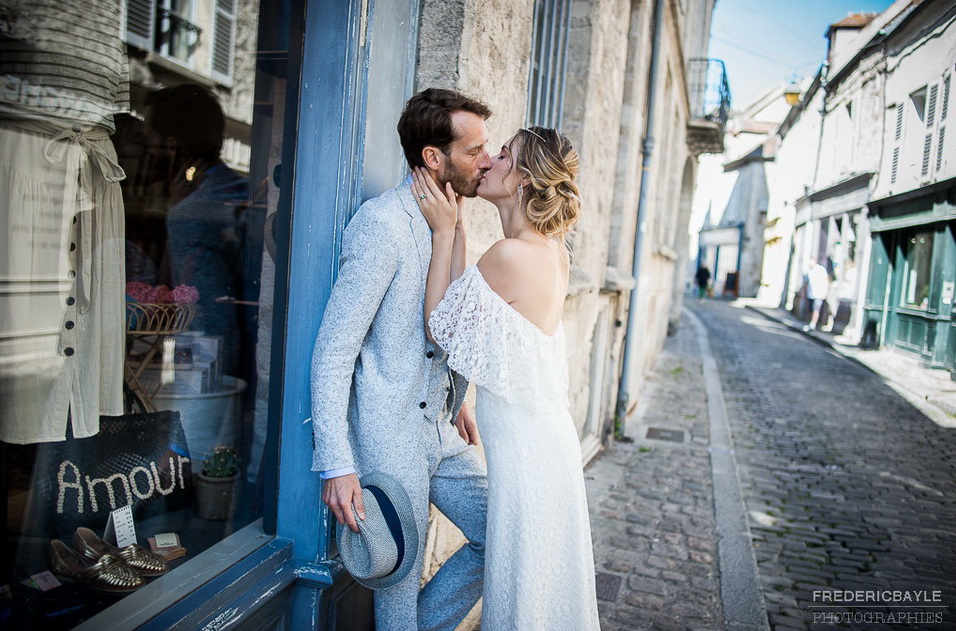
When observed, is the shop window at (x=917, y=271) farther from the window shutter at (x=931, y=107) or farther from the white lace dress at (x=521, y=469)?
the white lace dress at (x=521, y=469)

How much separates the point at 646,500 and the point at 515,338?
3.38m

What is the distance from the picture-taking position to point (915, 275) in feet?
36.4

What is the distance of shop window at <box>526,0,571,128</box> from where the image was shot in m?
4.26

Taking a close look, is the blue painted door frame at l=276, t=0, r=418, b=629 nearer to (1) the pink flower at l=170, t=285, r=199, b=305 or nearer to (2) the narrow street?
(1) the pink flower at l=170, t=285, r=199, b=305

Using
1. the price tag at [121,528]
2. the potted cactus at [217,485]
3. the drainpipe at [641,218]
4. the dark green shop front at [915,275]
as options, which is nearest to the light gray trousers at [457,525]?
the potted cactus at [217,485]

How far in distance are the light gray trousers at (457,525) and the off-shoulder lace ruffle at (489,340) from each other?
29 cm

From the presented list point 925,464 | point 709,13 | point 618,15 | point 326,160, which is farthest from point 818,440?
point 709,13

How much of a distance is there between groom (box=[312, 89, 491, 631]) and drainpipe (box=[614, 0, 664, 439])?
4.85 metres

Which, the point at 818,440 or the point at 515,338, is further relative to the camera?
the point at 818,440

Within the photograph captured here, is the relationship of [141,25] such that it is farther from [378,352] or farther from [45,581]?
[45,581]

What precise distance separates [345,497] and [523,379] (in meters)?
0.65

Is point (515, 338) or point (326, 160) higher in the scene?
point (326, 160)

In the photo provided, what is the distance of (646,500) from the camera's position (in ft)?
15.9

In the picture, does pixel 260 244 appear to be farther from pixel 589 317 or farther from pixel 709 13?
pixel 709 13
